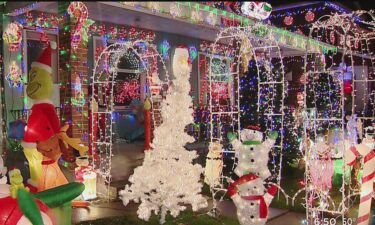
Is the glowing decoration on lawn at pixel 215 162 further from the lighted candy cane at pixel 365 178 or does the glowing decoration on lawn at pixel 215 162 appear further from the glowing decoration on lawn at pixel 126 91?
the glowing decoration on lawn at pixel 126 91

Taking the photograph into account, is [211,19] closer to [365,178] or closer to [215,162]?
[215,162]

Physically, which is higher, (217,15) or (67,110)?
(217,15)

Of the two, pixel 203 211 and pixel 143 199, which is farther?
pixel 203 211

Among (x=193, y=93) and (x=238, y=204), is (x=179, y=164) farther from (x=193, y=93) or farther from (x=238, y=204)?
(x=193, y=93)

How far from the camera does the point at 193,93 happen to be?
15.8 m

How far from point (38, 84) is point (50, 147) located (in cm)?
89

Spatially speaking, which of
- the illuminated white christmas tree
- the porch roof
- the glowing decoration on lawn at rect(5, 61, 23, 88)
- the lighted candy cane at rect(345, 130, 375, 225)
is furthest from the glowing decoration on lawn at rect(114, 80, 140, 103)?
the lighted candy cane at rect(345, 130, 375, 225)

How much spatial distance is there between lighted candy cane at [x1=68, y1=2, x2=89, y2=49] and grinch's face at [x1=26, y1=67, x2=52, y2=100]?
240 cm

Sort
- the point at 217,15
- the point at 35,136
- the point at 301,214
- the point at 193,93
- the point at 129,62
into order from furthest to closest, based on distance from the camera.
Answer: the point at 193,93 < the point at 129,62 < the point at 217,15 < the point at 301,214 < the point at 35,136

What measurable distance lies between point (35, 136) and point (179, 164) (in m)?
1.98

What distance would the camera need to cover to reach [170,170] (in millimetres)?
6297

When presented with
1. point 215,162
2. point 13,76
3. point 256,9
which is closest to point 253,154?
point 215,162

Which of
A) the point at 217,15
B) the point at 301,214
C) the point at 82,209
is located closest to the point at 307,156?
the point at 301,214

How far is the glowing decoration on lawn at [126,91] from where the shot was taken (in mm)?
14023
